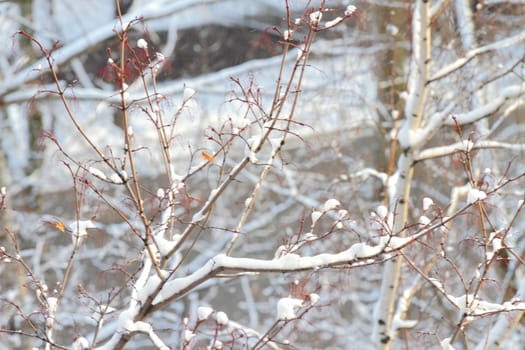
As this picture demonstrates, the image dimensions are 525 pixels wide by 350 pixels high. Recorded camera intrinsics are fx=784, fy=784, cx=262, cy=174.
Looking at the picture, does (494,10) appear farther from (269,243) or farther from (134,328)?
(269,243)

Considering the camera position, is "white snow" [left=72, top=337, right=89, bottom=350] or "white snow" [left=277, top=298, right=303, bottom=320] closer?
"white snow" [left=277, top=298, right=303, bottom=320]

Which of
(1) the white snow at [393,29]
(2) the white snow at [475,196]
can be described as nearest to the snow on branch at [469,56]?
(1) the white snow at [393,29]

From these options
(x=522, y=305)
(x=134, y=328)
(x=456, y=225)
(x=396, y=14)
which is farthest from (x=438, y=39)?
(x=134, y=328)

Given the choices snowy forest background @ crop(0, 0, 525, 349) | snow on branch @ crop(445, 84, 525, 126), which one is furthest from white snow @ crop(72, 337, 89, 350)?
snow on branch @ crop(445, 84, 525, 126)

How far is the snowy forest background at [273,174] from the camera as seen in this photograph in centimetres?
246

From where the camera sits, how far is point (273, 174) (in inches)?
293

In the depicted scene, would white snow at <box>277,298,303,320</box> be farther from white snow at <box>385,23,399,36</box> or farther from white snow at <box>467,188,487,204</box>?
white snow at <box>385,23,399,36</box>

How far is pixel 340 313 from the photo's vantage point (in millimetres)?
8055

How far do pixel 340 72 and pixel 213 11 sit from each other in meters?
3.92

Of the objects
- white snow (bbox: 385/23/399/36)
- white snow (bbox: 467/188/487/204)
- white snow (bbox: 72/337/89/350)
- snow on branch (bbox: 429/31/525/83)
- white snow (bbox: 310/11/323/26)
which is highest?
white snow (bbox: 385/23/399/36)

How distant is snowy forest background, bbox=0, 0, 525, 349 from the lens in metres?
2.46

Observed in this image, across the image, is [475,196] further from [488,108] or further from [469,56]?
[469,56]

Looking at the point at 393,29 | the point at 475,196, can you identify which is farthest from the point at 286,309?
the point at 393,29

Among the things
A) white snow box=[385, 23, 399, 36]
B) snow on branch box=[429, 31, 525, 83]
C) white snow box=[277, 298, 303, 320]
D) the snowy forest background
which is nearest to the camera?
white snow box=[277, 298, 303, 320]
